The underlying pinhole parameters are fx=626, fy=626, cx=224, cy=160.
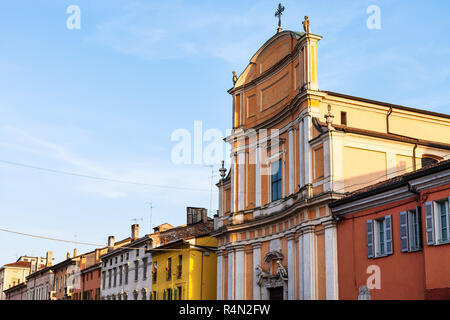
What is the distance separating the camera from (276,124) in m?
33.8

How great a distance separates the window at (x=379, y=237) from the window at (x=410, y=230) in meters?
0.78

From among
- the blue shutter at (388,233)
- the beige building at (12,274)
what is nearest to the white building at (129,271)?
the blue shutter at (388,233)

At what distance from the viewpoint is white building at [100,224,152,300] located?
4792 centimetres

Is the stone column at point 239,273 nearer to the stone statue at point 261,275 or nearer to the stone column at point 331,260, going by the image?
the stone statue at point 261,275

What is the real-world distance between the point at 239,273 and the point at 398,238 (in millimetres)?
13636

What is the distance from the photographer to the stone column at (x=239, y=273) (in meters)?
34.1

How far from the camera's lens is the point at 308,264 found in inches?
1104

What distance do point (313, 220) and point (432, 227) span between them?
864 cm

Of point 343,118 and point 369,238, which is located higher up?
point 343,118

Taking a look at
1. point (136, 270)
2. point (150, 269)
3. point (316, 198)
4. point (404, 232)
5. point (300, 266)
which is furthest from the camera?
point (136, 270)

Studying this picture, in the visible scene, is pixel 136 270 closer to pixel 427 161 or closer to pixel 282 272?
pixel 282 272

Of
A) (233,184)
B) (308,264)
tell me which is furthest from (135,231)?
(308,264)

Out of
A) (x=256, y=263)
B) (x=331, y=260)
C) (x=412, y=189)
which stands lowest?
(x=331, y=260)
